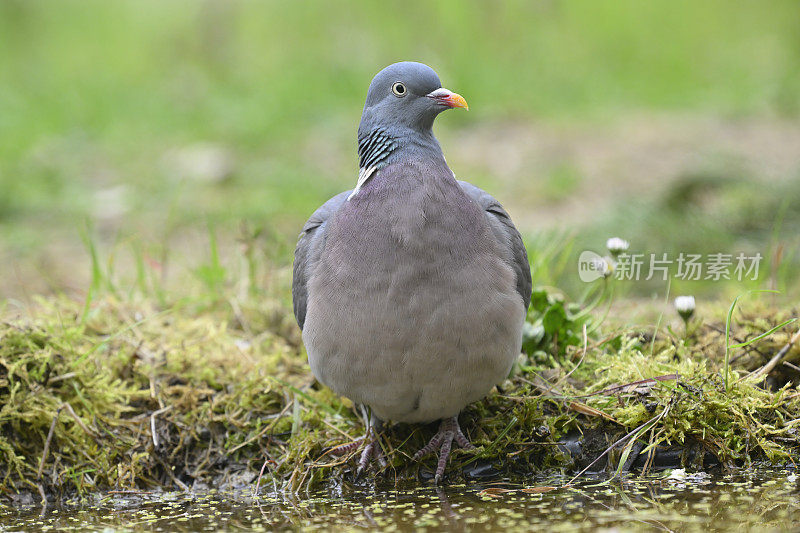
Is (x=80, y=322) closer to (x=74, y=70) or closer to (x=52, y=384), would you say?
(x=52, y=384)

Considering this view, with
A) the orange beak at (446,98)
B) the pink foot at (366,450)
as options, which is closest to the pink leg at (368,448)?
the pink foot at (366,450)

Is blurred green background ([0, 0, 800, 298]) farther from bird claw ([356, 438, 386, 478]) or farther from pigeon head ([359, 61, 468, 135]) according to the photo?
bird claw ([356, 438, 386, 478])

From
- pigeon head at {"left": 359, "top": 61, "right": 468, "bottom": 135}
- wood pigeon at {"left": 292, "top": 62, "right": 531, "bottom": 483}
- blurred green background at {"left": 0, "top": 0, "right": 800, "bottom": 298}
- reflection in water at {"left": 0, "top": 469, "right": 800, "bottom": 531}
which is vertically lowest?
reflection in water at {"left": 0, "top": 469, "right": 800, "bottom": 531}

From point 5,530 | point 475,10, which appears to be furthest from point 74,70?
point 5,530

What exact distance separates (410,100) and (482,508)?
1.57m

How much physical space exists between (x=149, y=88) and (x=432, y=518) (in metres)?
10.6

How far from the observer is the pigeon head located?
3.49 meters

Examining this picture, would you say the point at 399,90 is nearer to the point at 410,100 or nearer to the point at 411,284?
the point at 410,100

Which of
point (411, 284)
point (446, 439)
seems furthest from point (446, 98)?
point (446, 439)

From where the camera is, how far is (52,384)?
3.92m

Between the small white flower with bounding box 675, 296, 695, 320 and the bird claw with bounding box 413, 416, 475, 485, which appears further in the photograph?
the small white flower with bounding box 675, 296, 695, 320

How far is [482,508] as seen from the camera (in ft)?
9.65

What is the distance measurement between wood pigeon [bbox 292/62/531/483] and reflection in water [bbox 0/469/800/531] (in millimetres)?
380

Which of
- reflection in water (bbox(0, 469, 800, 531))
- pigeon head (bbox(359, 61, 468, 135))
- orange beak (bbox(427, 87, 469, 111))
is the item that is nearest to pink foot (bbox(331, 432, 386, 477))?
reflection in water (bbox(0, 469, 800, 531))
